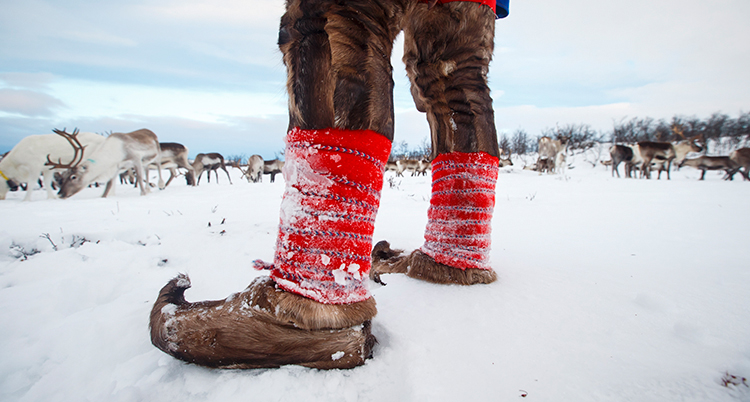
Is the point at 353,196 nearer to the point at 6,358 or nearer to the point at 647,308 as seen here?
the point at 6,358

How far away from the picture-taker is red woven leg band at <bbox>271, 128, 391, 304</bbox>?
64 cm

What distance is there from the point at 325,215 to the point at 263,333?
0.90 ft

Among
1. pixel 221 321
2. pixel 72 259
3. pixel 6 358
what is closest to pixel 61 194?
pixel 72 259

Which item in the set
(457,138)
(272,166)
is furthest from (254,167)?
(457,138)

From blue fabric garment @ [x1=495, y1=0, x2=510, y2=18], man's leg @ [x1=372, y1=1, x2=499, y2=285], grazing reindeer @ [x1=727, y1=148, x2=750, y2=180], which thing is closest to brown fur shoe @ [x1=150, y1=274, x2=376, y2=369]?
man's leg @ [x1=372, y1=1, x2=499, y2=285]

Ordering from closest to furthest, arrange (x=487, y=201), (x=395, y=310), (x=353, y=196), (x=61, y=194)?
(x=353, y=196) → (x=395, y=310) → (x=487, y=201) → (x=61, y=194)

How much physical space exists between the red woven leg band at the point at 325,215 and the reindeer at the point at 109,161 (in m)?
6.50

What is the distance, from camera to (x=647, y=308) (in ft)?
2.84

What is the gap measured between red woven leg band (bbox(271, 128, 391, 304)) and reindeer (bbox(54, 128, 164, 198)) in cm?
650

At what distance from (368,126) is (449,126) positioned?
1.89 feet

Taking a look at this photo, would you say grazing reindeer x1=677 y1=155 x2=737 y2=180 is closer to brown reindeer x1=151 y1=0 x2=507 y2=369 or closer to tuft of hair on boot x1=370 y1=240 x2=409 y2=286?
tuft of hair on boot x1=370 y1=240 x2=409 y2=286

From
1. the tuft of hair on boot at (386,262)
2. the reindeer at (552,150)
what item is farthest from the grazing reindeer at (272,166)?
the tuft of hair on boot at (386,262)

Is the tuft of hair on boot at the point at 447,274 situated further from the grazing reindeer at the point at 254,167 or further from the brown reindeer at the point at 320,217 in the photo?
the grazing reindeer at the point at 254,167

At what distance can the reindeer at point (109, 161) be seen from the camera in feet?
17.2
